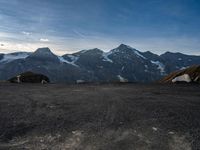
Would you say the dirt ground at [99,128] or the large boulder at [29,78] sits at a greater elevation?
the large boulder at [29,78]

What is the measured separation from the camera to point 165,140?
27.5 ft

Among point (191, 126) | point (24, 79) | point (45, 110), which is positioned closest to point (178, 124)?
point (191, 126)

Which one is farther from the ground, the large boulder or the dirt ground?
the large boulder

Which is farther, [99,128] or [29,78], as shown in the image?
[29,78]

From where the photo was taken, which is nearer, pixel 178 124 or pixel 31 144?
pixel 31 144

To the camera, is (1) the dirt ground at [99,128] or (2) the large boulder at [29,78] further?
(2) the large boulder at [29,78]

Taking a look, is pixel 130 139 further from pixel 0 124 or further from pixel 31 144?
pixel 0 124

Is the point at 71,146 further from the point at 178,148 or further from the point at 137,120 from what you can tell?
the point at 137,120

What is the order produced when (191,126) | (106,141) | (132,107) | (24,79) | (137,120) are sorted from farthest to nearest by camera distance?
1. (24,79)
2. (132,107)
3. (137,120)
4. (191,126)
5. (106,141)

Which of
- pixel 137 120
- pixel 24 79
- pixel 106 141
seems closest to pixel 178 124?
pixel 137 120

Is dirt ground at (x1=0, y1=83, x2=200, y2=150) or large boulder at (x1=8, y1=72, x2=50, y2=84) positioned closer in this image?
dirt ground at (x1=0, y1=83, x2=200, y2=150)

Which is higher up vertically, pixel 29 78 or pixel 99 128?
pixel 29 78

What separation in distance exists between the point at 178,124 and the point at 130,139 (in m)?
3.02

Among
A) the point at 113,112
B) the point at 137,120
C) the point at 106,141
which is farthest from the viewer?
the point at 113,112
